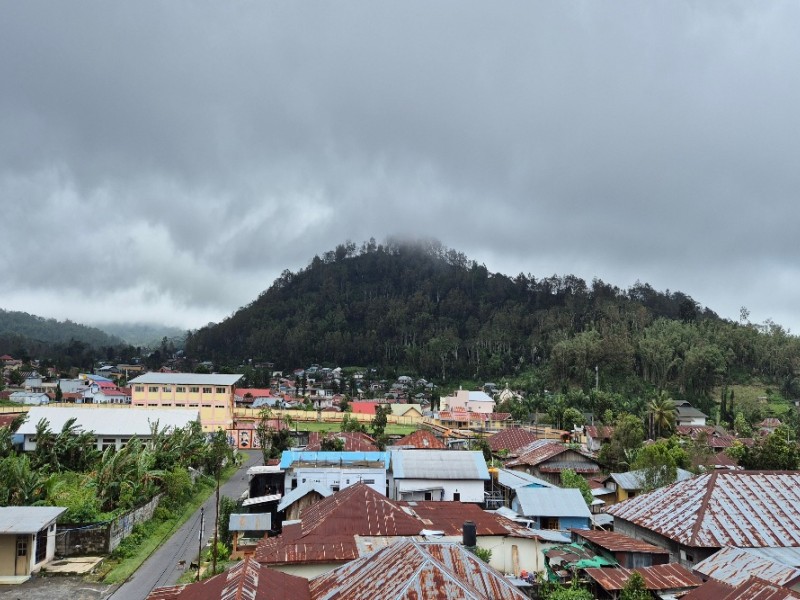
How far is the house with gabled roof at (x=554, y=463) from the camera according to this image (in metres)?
39.4

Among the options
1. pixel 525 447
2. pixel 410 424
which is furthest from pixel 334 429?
pixel 525 447

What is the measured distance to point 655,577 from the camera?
57.9 feet

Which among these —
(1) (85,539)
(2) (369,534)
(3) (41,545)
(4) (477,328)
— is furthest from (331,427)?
(4) (477,328)

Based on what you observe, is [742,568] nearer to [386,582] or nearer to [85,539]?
[386,582]

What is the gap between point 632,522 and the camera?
2314 centimetres

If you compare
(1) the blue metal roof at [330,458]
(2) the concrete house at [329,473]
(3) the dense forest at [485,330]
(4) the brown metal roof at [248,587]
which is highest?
(3) the dense forest at [485,330]

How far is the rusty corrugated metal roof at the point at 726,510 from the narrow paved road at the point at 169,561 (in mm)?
16479

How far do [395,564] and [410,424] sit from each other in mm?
52311

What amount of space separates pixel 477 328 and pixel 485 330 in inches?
289

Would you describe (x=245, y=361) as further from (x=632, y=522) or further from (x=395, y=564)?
(x=395, y=564)

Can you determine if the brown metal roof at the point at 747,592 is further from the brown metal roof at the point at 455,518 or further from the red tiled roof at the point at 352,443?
the red tiled roof at the point at 352,443

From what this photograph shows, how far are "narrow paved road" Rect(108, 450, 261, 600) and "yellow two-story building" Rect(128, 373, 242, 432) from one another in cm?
2403

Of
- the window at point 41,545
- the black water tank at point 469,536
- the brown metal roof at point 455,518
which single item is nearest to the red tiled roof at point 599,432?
the brown metal roof at point 455,518

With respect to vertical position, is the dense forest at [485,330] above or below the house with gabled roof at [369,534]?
above
